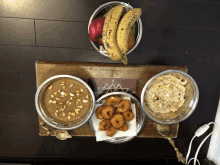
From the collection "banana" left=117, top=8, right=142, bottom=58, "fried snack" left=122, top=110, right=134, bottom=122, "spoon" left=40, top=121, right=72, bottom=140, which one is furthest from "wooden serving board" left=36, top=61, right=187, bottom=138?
"banana" left=117, top=8, right=142, bottom=58

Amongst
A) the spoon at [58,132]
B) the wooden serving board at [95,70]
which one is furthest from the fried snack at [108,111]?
the spoon at [58,132]

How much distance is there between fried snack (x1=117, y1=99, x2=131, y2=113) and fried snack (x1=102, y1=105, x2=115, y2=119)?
42 mm

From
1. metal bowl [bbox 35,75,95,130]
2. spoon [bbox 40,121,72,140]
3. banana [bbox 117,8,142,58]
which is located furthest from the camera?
spoon [bbox 40,121,72,140]

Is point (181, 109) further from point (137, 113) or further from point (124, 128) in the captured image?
point (124, 128)

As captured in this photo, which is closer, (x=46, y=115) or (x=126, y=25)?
(x=126, y=25)

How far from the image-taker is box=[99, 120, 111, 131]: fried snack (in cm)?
91

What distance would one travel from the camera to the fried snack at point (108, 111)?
2.93 feet

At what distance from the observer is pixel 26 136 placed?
3.60ft

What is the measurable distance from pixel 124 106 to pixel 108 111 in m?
0.11

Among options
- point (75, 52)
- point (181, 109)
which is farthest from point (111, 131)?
point (75, 52)

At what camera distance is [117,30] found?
2.31 ft

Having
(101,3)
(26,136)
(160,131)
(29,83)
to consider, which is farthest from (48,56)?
(160,131)

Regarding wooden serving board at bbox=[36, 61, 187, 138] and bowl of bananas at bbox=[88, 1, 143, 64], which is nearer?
bowl of bananas at bbox=[88, 1, 143, 64]

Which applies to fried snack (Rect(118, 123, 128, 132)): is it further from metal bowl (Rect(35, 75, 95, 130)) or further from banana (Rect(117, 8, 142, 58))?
banana (Rect(117, 8, 142, 58))
